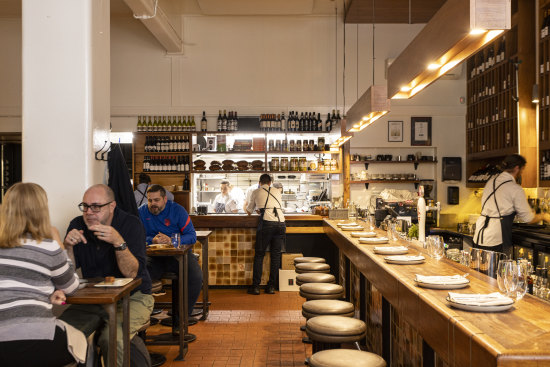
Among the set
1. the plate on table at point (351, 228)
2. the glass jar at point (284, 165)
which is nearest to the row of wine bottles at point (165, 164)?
the glass jar at point (284, 165)

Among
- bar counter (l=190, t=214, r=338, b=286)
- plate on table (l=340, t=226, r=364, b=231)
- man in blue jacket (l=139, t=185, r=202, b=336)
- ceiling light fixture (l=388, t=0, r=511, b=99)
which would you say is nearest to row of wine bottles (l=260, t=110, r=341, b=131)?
bar counter (l=190, t=214, r=338, b=286)

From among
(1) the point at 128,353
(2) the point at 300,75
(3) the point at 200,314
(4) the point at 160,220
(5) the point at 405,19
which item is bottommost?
(3) the point at 200,314

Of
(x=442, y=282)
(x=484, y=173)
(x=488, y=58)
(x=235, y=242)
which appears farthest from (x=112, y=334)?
(x=488, y=58)

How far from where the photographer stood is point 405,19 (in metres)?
9.74

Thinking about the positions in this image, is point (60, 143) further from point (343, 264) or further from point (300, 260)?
point (343, 264)

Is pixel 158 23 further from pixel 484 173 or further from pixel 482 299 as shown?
pixel 482 299

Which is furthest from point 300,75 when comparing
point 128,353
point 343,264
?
point 128,353

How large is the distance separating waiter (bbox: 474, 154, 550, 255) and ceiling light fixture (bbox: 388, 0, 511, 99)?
8.41ft

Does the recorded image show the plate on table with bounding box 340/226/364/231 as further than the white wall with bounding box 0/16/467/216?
No

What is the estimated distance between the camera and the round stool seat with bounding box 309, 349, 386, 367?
2.49 m

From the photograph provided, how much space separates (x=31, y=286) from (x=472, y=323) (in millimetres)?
2092

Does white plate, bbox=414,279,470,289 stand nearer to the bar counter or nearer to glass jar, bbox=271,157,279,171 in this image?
the bar counter

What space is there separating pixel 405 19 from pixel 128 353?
27.8 ft

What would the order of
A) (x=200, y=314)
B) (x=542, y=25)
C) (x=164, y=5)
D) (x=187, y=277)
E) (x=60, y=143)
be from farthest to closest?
(x=164, y=5)
(x=542, y=25)
(x=200, y=314)
(x=187, y=277)
(x=60, y=143)
